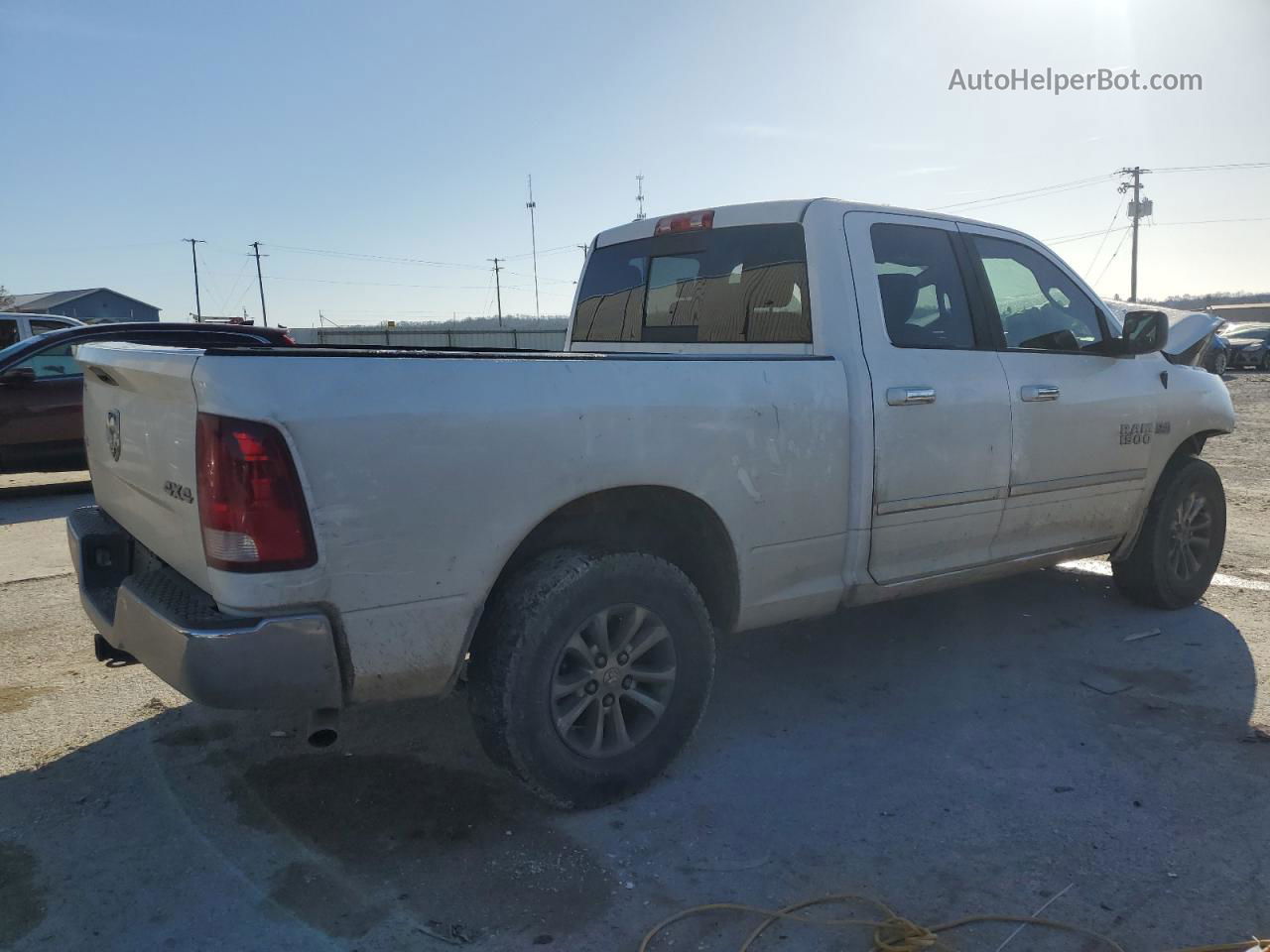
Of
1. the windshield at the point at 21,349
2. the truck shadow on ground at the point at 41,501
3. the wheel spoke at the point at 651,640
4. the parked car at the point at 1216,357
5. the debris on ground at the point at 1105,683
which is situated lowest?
the debris on ground at the point at 1105,683

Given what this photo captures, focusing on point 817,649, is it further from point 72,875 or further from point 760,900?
point 72,875

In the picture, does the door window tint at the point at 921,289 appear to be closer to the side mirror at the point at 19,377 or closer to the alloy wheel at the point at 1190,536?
the alloy wheel at the point at 1190,536

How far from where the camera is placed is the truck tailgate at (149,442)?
250 centimetres

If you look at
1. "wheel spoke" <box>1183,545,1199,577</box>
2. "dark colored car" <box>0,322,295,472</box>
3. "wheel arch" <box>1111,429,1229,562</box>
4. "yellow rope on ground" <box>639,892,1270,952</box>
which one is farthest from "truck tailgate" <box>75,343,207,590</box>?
"dark colored car" <box>0,322,295,472</box>

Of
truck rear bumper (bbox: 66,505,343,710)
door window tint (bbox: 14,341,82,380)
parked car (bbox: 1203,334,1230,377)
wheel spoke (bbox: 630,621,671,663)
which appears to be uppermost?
door window tint (bbox: 14,341,82,380)

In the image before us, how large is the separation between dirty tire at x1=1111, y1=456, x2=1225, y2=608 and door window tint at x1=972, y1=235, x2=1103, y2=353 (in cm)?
98

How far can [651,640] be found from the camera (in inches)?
124

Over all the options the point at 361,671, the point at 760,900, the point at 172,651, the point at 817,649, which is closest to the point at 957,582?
the point at 817,649

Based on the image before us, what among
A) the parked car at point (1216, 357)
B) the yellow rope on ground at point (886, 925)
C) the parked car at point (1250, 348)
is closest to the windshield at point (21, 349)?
the yellow rope on ground at point (886, 925)

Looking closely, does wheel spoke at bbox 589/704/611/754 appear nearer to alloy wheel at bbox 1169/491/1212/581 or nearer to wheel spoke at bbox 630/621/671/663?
wheel spoke at bbox 630/621/671/663

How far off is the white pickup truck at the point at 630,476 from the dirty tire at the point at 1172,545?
4 cm

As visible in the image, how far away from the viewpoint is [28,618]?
5055 mm

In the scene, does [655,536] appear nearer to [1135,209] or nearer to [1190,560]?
[1190,560]

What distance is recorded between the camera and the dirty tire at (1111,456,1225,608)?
5.00 metres
